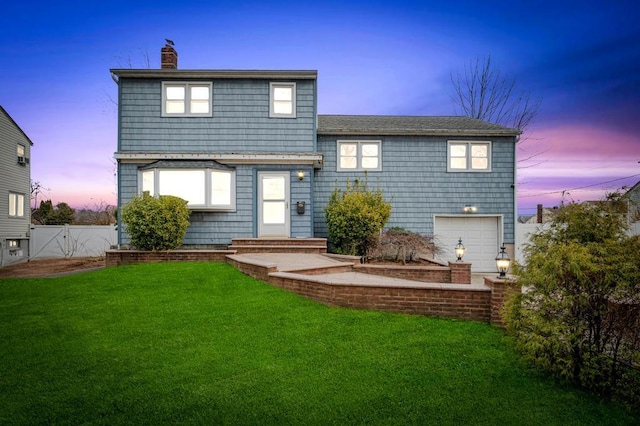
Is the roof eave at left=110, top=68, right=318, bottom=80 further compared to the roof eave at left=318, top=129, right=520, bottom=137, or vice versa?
the roof eave at left=318, top=129, right=520, bottom=137

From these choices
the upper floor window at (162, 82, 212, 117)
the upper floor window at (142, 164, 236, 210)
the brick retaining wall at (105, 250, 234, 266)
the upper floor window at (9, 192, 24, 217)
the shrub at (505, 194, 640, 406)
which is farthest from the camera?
the upper floor window at (9, 192, 24, 217)

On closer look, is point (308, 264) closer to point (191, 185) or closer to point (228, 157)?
point (228, 157)

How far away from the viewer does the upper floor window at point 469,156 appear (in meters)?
14.7

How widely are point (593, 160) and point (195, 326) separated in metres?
20.3

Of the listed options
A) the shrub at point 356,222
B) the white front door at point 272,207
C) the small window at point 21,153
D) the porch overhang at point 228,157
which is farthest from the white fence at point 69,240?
the shrub at point 356,222

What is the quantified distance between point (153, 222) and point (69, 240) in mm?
11748

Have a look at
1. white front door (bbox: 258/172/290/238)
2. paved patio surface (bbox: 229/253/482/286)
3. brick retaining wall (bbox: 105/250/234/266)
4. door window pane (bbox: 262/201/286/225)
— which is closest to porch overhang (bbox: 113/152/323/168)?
white front door (bbox: 258/172/290/238)

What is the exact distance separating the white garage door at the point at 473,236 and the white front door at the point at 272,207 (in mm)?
6141

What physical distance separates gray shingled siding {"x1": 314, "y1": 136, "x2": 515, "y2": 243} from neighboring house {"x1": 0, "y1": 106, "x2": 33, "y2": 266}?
17.6 meters

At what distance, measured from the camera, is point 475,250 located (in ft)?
48.2

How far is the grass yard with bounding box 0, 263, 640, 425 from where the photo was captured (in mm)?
3322

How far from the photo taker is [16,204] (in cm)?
2072

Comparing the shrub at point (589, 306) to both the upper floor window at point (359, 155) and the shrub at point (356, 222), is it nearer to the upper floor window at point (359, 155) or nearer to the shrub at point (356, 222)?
the shrub at point (356, 222)

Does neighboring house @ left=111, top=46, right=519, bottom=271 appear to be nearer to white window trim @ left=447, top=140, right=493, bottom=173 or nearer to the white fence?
white window trim @ left=447, top=140, right=493, bottom=173
